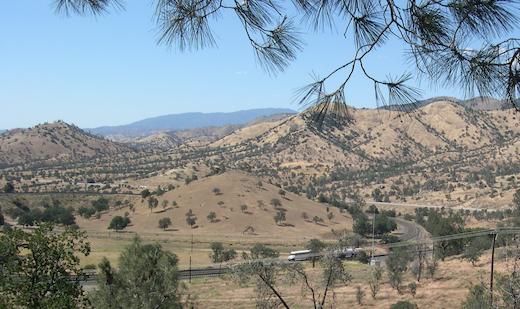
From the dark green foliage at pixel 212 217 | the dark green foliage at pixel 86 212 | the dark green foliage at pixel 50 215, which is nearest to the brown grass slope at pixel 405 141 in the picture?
the dark green foliage at pixel 212 217

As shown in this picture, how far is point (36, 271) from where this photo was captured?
325 inches

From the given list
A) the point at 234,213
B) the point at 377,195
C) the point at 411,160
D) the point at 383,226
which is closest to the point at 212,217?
the point at 234,213

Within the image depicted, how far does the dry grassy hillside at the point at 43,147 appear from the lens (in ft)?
566

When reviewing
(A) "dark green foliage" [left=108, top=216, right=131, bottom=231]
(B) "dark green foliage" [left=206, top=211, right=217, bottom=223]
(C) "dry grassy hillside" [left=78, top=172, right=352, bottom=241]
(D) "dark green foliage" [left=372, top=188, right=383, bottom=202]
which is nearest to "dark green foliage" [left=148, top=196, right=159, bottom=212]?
(C) "dry grassy hillside" [left=78, top=172, right=352, bottom=241]

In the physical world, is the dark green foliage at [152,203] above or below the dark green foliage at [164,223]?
above

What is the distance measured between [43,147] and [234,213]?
123m

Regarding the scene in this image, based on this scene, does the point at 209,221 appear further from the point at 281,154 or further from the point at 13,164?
the point at 13,164

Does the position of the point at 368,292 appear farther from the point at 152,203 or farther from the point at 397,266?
the point at 152,203

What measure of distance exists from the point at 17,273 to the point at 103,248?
50.1 meters

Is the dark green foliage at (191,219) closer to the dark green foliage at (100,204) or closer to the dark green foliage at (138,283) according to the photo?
the dark green foliage at (100,204)

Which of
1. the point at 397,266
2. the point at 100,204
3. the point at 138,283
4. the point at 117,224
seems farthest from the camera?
the point at 100,204

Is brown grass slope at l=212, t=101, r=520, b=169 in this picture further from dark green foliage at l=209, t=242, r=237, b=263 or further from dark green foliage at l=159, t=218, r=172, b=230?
dark green foliage at l=209, t=242, r=237, b=263

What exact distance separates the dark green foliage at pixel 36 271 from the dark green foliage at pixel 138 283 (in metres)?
8.81

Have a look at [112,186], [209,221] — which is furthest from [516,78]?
[112,186]
